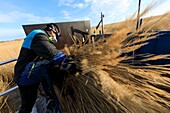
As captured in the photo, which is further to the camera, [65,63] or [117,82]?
[65,63]

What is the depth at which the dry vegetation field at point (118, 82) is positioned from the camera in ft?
2.68

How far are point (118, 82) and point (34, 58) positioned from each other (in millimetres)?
976

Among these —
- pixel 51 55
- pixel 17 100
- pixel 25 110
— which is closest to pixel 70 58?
pixel 51 55

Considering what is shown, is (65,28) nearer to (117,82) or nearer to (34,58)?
(34,58)

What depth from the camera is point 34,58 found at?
1470mm

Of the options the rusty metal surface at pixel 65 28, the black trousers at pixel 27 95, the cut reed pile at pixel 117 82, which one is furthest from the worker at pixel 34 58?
the rusty metal surface at pixel 65 28

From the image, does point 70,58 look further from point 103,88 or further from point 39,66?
point 103,88

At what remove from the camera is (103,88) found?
→ 0.91 m

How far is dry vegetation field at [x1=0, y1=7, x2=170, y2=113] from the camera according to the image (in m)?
0.82

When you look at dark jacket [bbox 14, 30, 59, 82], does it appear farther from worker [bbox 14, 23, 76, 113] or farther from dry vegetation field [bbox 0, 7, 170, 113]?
dry vegetation field [bbox 0, 7, 170, 113]

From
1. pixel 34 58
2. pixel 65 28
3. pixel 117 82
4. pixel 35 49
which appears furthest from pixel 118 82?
pixel 65 28

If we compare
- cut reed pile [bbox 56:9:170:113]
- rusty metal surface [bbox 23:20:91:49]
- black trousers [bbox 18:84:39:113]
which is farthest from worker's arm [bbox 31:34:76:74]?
rusty metal surface [bbox 23:20:91:49]

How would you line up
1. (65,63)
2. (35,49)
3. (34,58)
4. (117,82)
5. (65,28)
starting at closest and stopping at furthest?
(117,82)
(65,63)
(35,49)
(34,58)
(65,28)

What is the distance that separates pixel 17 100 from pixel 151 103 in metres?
2.88
